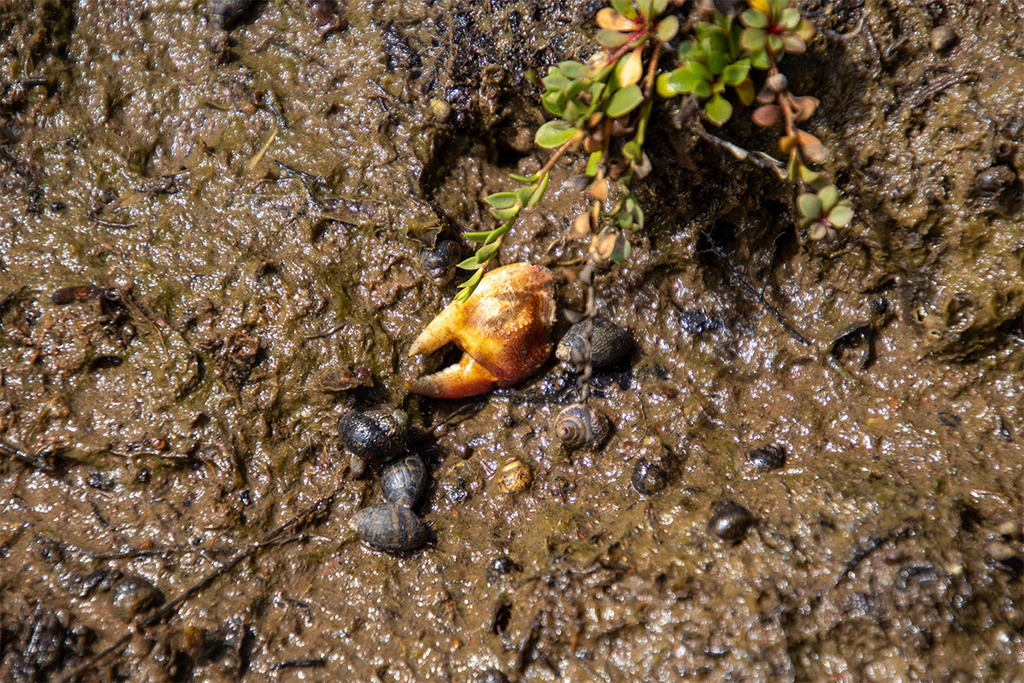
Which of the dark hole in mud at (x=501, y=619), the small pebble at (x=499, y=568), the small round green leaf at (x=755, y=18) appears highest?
the small round green leaf at (x=755, y=18)

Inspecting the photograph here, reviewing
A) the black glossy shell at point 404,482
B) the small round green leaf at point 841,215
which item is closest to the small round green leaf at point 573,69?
the small round green leaf at point 841,215

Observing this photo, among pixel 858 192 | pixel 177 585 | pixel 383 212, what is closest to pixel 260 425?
pixel 177 585

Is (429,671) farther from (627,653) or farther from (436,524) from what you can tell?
(627,653)

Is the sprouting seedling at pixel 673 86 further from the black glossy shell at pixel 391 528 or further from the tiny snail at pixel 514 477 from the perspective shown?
the black glossy shell at pixel 391 528

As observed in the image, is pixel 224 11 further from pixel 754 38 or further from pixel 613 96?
pixel 754 38

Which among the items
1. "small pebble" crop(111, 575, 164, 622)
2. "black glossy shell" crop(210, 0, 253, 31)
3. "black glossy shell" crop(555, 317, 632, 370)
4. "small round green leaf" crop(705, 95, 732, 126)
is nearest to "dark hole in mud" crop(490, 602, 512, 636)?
"black glossy shell" crop(555, 317, 632, 370)

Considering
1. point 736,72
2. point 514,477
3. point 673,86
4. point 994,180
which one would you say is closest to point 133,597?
point 514,477

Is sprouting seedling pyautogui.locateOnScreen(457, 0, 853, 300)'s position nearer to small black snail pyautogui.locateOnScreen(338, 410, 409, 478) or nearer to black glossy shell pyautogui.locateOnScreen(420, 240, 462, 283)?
black glossy shell pyautogui.locateOnScreen(420, 240, 462, 283)
